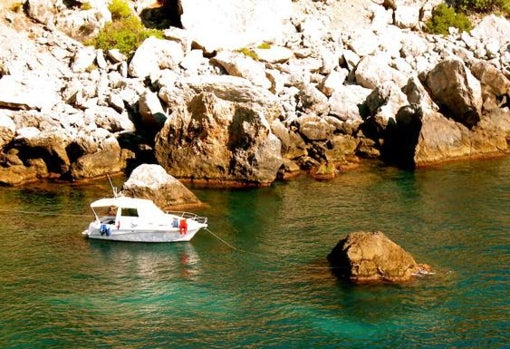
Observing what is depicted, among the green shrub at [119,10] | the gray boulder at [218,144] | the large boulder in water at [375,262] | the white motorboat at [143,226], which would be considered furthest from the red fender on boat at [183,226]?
the green shrub at [119,10]

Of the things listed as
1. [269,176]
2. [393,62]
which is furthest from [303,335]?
[393,62]

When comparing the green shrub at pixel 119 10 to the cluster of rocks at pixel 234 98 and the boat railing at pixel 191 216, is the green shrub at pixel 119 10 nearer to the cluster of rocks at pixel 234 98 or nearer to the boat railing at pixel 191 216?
the cluster of rocks at pixel 234 98

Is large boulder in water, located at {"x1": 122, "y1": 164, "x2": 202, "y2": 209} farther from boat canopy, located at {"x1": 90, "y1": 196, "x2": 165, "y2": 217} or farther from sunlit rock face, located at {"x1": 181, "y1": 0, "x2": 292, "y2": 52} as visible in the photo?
sunlit rock face, located at {"x1": 181, "y1": 0, "x2": 292, "y2": 52}

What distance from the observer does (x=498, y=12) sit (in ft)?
315

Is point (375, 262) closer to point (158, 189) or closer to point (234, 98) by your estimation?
point (158, 189)

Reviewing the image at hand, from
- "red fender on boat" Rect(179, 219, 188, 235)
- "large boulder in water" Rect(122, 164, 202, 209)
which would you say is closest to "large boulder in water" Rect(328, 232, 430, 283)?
"red fender on boat" Rect(179, 219, 188, 235)

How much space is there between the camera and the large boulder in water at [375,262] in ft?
119

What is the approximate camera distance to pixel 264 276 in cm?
3797

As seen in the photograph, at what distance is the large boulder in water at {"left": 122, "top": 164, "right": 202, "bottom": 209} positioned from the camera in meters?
50.2

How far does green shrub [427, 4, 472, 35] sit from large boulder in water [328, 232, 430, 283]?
5995 cm

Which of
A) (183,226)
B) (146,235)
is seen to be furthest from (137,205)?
(183,226)

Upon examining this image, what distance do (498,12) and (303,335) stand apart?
3144 inches

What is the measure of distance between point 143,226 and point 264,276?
1060 centimetres

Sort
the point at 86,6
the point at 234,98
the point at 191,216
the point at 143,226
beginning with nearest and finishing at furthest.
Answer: the point at 143,226 → the point at 191,216 → the point at 234,98 → the point at 86,6
